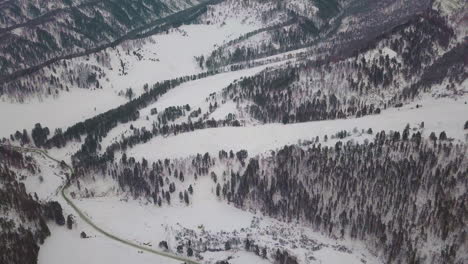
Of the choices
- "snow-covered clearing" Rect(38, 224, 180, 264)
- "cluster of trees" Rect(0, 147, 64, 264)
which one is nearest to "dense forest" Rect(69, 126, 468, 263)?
"cluster of trees" Rect(0, 147, 64, 264)

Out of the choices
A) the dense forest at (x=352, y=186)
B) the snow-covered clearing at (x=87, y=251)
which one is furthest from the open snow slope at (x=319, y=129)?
the snow-covered clearing at (x=87, y=251)

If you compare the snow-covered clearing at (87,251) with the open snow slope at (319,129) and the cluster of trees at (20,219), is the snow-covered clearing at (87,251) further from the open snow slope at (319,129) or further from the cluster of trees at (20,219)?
the open snow slope at (319,129)

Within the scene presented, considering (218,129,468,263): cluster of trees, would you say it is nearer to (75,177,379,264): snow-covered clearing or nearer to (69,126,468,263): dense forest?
(69,126,468,263): dense forest

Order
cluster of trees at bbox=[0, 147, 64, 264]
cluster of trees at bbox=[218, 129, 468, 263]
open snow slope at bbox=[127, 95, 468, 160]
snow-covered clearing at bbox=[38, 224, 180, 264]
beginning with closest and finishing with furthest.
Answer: cluster of trees at bbox=[218, 129, 468, 263], cluster of trees at bbox=[0, 147, 64, 264], snow-covered clearing at bbox=[38, 224, 180, 264], open snow slope at bbox=[127, 95, 468, 160]

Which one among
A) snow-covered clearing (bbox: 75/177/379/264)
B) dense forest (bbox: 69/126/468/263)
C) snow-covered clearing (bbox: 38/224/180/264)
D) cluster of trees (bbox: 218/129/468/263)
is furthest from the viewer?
snow-covered clearing (bbox: 75/177/379/264)

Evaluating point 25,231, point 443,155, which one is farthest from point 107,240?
point 443,155

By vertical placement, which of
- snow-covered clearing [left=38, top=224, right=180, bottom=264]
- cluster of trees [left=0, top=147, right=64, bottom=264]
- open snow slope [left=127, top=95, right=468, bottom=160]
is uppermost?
open snow slope [left=127, top=95, right=468, bottom=160]
